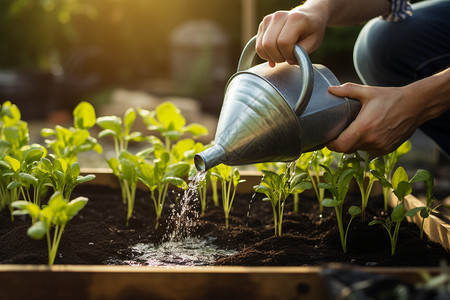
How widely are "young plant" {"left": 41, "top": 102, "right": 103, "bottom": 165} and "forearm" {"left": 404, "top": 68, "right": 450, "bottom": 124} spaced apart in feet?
3.11

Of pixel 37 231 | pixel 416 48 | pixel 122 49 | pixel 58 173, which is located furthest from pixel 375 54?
pixel 122 49

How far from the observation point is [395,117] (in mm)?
1354

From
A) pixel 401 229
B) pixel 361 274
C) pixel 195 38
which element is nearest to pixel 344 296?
pixel 361 274

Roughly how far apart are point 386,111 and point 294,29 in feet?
0.99

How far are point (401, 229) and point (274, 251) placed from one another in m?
0.41

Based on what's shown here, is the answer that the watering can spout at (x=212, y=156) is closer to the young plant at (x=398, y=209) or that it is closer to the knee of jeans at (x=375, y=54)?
the young plant at (x=398, y=209)

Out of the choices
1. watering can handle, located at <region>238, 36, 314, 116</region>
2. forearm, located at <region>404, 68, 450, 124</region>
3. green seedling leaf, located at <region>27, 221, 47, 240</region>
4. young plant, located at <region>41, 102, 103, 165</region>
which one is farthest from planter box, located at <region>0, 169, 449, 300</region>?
young plant, located at <region>41, 102, 103, 165</region>

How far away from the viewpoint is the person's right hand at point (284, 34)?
133 cm

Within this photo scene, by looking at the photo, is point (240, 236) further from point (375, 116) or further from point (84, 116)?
point (84, 116)

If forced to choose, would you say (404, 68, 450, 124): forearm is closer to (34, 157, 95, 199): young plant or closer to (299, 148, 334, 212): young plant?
(299, 148, 334, 212): young plant

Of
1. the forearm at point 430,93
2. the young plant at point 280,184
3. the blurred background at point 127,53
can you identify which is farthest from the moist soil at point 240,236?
the blurred background at point 127,53

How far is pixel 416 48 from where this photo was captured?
82.7 inches

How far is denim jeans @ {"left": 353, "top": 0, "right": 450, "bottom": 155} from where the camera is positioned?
209cm

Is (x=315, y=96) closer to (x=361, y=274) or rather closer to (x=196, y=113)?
(x=361, y=274)
